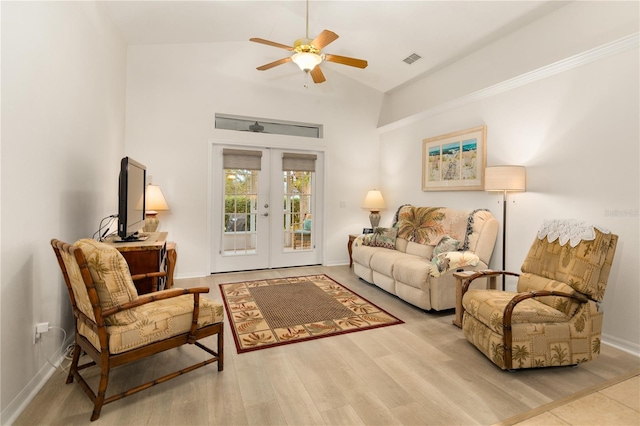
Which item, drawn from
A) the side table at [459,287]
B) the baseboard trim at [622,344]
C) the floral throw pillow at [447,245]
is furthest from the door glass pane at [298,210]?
the baseboard trim at [622,344]

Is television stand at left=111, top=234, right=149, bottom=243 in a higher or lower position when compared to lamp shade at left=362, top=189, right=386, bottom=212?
lower

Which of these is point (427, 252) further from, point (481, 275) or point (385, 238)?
point (481, 275)

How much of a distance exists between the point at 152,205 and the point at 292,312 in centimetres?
228

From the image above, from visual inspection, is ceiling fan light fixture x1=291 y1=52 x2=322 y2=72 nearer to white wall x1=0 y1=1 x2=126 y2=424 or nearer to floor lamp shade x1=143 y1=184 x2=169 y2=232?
white wall x1=0 y1=1 x2=126 y2=424

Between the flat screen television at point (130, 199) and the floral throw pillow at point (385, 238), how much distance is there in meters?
2.92

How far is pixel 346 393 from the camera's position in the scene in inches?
76.4

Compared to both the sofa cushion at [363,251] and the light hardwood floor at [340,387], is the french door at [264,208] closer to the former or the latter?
the sofa cushion at [363,251]

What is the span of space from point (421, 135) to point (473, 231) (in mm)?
1887

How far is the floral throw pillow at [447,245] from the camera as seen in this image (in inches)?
139

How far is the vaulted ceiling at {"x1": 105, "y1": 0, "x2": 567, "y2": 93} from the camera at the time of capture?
3360mm

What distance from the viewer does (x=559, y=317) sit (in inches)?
86.3

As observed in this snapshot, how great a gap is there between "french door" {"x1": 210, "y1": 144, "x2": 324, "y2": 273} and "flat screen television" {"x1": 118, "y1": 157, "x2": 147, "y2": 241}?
5.96 feet

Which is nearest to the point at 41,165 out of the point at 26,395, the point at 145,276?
the point at 145,276

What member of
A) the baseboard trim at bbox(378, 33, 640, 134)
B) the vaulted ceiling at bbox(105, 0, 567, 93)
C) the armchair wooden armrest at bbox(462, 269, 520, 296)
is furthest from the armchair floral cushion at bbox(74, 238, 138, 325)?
the baseboard trim at bbox(378, 33, 640, 134)
